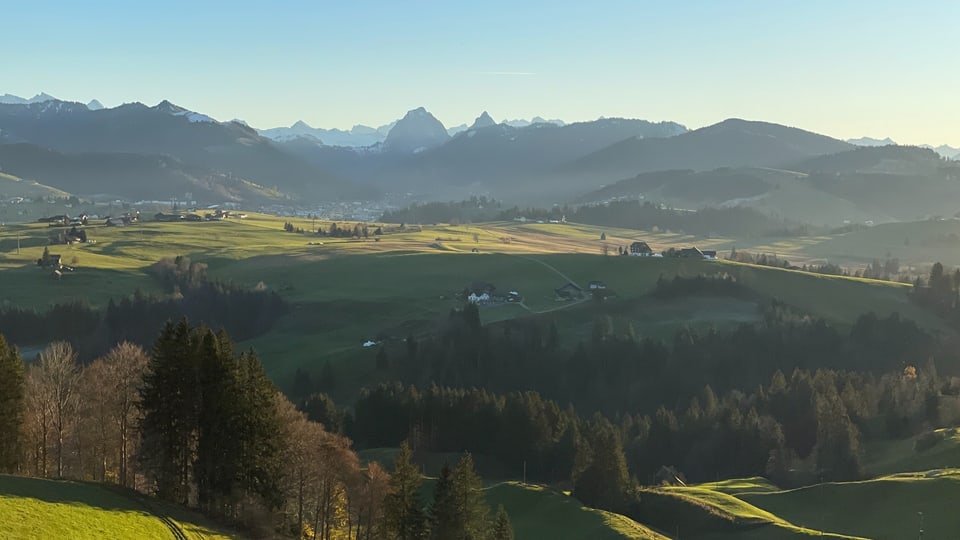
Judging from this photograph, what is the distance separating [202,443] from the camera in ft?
143

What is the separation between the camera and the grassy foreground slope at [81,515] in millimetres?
31500

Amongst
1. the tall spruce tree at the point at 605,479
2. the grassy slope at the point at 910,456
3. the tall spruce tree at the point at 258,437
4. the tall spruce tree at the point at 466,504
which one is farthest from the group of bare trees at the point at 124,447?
the grassy slope at the point at 910,456

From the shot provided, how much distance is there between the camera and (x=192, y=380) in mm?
43688

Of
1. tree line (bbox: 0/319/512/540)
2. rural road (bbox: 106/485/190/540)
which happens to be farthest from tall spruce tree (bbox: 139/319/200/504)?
rural road (bbox: 106/485/190/540)

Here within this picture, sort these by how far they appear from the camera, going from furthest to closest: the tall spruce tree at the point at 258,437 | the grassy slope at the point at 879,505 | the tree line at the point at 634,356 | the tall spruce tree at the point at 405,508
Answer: the tree line at the point at 634,356 → the grassy slope at the point at 879,505 → the tall spruce tree at the point at 405,508 → the tall spruce tree at the point at 258,437

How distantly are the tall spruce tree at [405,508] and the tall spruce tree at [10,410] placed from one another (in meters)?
21.0

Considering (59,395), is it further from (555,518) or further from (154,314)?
(154,314)

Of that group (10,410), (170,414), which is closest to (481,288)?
(170,414)

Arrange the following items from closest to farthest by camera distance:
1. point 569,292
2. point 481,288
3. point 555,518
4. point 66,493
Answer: point 66,493 < point 555,518 < point 569,292 < point 481,288

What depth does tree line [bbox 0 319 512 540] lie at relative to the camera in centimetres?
4341

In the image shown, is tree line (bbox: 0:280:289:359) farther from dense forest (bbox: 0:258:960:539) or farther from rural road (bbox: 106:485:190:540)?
rural road (bbox: 106:485:190:540)

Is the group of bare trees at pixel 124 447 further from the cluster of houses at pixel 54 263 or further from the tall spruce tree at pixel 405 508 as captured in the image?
the cluster of houses at pixel 54 263

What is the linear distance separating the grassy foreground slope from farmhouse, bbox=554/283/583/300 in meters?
130

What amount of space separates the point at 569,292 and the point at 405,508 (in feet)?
410
